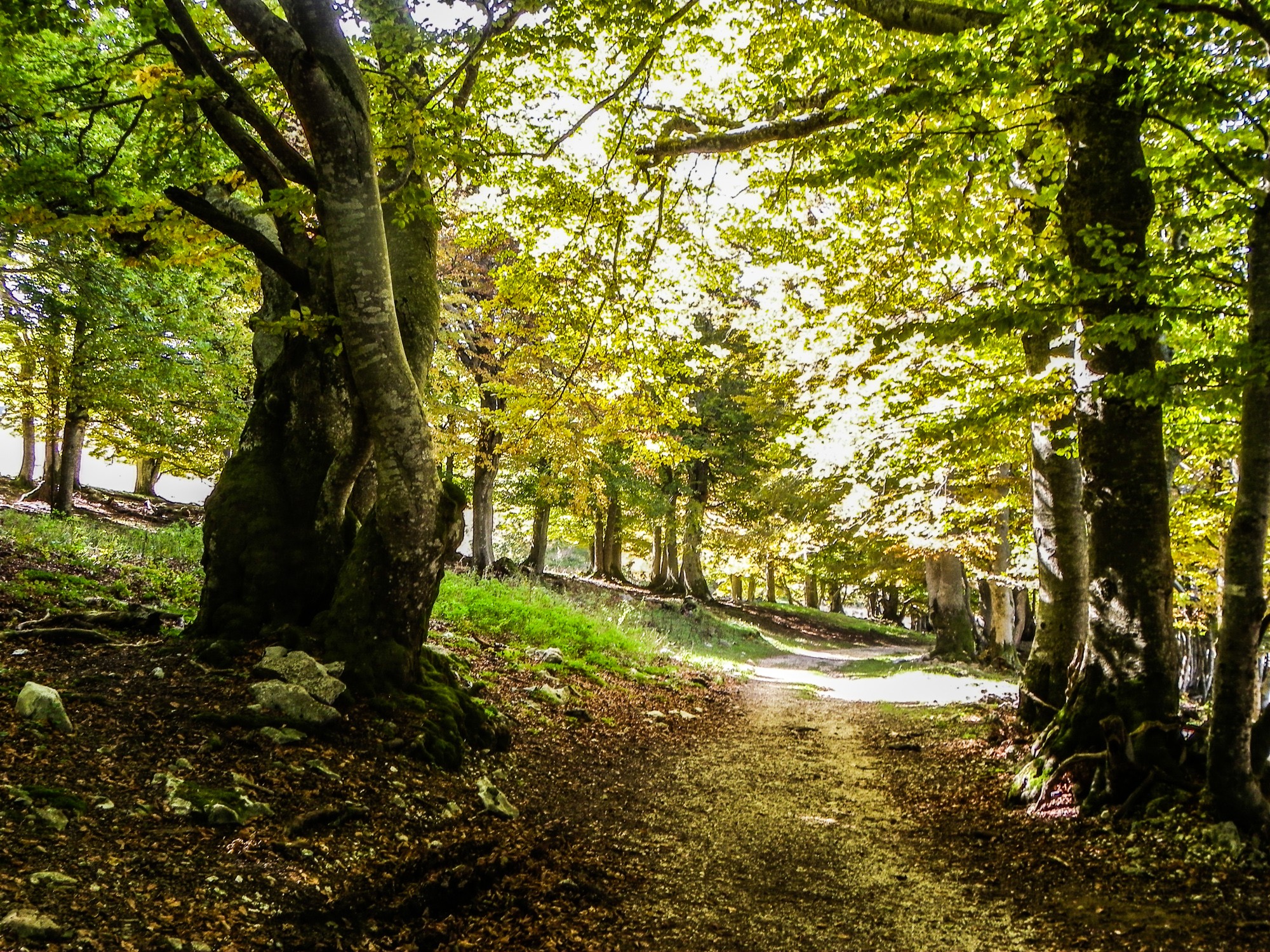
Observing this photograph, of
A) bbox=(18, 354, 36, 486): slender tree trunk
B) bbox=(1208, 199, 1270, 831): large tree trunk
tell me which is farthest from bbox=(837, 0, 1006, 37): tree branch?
bbox=(18, 354, 36, 486): slender tree trunk

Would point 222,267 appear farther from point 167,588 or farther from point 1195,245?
point 1195,245

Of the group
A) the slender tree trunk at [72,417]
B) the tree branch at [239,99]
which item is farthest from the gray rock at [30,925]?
the slender tree trunk at [72,417]

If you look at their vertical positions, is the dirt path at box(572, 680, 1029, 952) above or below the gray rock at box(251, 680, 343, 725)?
below

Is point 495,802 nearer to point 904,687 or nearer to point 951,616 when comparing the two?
point 904,687

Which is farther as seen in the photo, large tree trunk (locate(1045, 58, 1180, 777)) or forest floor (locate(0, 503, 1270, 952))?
large tree trunk (locate(1045, 58, 1180, 777))

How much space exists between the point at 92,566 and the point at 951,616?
17857 mm

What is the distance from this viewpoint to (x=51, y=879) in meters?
2.50

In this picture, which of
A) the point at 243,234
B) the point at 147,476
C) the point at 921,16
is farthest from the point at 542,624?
the point at 147,476

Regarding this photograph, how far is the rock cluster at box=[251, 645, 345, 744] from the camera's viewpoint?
15.1 ft

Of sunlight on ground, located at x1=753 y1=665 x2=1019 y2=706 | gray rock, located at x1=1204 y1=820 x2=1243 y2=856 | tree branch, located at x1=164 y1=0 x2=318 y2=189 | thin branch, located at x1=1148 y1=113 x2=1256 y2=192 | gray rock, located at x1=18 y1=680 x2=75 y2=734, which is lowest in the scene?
sunlight on ground, located at x1=753 y1=665 x2=1019 y2=706

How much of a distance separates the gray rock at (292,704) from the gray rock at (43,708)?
3.41 ft

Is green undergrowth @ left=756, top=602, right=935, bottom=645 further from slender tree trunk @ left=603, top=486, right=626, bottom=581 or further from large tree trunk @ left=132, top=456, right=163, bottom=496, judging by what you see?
large tree trunk @ left=132, top=456, right=163, bottom=496

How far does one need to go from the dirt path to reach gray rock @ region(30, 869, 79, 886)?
7.75 feet

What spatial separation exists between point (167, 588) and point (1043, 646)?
10.4 m
